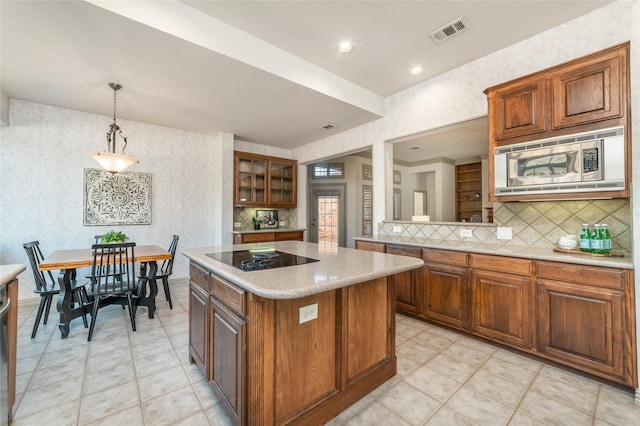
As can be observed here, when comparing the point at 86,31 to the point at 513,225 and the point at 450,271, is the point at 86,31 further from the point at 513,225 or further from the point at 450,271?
the point at 513,225

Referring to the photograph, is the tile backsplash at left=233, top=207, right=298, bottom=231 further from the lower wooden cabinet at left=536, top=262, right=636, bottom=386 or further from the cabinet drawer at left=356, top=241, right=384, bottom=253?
the lower wooden cabinet at left=536, top=262, right=636, bottom=386

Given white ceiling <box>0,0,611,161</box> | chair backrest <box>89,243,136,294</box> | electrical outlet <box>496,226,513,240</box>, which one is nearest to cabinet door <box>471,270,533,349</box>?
electrical outlet <box>496,226,513,240</box>

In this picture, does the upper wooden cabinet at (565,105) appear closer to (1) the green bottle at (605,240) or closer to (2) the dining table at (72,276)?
(1) the green bottle at (605,240)

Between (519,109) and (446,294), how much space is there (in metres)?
1.86

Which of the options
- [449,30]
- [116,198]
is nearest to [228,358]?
[449,30]

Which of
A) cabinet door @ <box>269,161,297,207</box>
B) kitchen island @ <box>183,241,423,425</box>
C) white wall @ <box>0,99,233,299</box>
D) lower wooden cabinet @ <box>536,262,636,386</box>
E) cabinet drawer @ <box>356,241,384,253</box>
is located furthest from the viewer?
cabinet door @ <box>269,161,297,207</box>

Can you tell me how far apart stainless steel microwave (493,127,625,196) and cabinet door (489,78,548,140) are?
0.45 ft

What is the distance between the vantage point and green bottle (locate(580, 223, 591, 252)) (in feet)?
6.86

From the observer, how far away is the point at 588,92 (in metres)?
2.03

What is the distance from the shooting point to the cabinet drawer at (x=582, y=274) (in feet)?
5.95

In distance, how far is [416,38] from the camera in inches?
103

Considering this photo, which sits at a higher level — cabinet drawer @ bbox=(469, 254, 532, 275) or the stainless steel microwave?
the stainless steel microwave

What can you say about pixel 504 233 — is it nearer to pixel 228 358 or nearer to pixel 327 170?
pixel 228 358

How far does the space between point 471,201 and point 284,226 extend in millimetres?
4905
